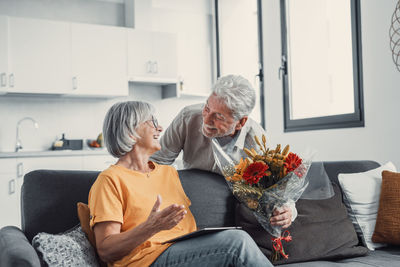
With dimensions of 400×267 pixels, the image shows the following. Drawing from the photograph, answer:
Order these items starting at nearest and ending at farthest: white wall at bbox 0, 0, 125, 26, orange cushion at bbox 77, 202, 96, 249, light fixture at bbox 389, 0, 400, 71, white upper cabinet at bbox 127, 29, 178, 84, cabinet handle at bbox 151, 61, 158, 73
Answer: orange cushion at bbox 77, 202, 96, 249 → light fixture at bbox 389, 0, 400, 71 → white wall at bbox 0, 0, 125, 26 → white upper cabinet at bbox 127, 29, 178, 84 → cabinet handle at bbox 151, 61, 158, 73

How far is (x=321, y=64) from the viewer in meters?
4.14

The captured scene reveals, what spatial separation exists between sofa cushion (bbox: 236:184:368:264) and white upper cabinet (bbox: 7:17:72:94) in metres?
3.15

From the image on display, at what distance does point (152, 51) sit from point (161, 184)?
11.6 feet

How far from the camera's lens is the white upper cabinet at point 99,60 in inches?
191

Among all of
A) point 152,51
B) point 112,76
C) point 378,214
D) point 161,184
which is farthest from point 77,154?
point 378,214

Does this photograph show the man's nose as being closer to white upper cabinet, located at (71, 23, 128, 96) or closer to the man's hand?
the man's hand

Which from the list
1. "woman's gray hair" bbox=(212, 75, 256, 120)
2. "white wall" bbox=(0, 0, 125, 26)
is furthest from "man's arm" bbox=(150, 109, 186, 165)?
"white wall" bbox=(0, 0, 125, 26)

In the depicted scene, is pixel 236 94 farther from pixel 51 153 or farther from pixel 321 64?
pixel 51 153

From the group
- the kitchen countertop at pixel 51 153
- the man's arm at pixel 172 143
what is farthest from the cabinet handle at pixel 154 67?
the man's arm at pixel 172 143

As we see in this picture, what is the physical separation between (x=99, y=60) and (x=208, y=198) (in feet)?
10.3

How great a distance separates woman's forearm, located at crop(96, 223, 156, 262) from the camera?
1.62 metres

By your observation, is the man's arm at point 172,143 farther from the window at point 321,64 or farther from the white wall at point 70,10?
the white wall at point 70,10

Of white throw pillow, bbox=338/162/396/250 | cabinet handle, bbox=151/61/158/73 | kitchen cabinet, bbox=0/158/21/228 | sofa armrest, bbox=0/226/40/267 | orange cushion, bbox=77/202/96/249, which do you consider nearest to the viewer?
sofa armrest, bbox=0/226/40/267

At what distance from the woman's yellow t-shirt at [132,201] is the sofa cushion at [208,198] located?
0.53 feet
